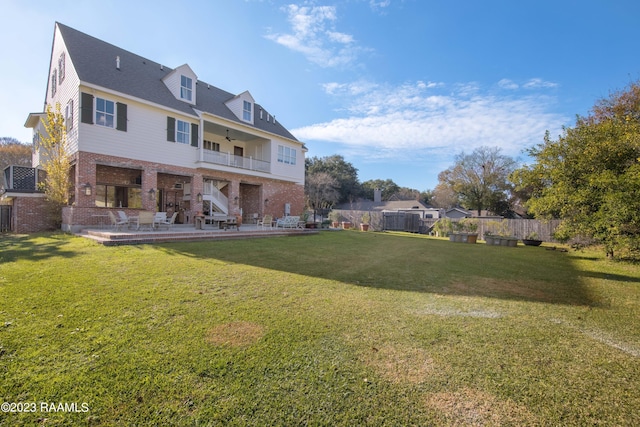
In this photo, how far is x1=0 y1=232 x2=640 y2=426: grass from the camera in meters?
2.03

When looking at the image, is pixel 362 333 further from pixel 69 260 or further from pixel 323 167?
pixel 323 167

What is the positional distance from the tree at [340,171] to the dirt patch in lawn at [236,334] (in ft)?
144

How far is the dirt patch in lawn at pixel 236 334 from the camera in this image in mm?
2924

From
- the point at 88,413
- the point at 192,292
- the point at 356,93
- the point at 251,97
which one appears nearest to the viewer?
the point at 88,413

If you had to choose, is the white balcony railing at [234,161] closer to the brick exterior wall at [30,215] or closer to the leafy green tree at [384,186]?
the brick exterior wall at [30,215]

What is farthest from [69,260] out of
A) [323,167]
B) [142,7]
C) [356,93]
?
[323,167]

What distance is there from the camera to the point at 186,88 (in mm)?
17250

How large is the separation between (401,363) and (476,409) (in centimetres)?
70

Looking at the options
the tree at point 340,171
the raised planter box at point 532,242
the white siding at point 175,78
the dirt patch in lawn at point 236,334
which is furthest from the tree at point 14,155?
the raised planter box at point 532,242

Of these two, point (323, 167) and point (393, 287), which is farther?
point (323, 167)

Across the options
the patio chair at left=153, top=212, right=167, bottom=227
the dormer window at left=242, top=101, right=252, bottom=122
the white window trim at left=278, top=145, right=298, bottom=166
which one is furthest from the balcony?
the white window trim at left=278, top=145, right=298, bottom=166

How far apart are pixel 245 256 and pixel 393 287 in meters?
4.38

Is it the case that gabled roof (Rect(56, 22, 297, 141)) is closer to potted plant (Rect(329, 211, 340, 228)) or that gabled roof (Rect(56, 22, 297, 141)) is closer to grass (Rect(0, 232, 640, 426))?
grass (Rect(0, 232, 640, 426))

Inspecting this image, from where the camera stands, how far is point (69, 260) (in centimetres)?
651
